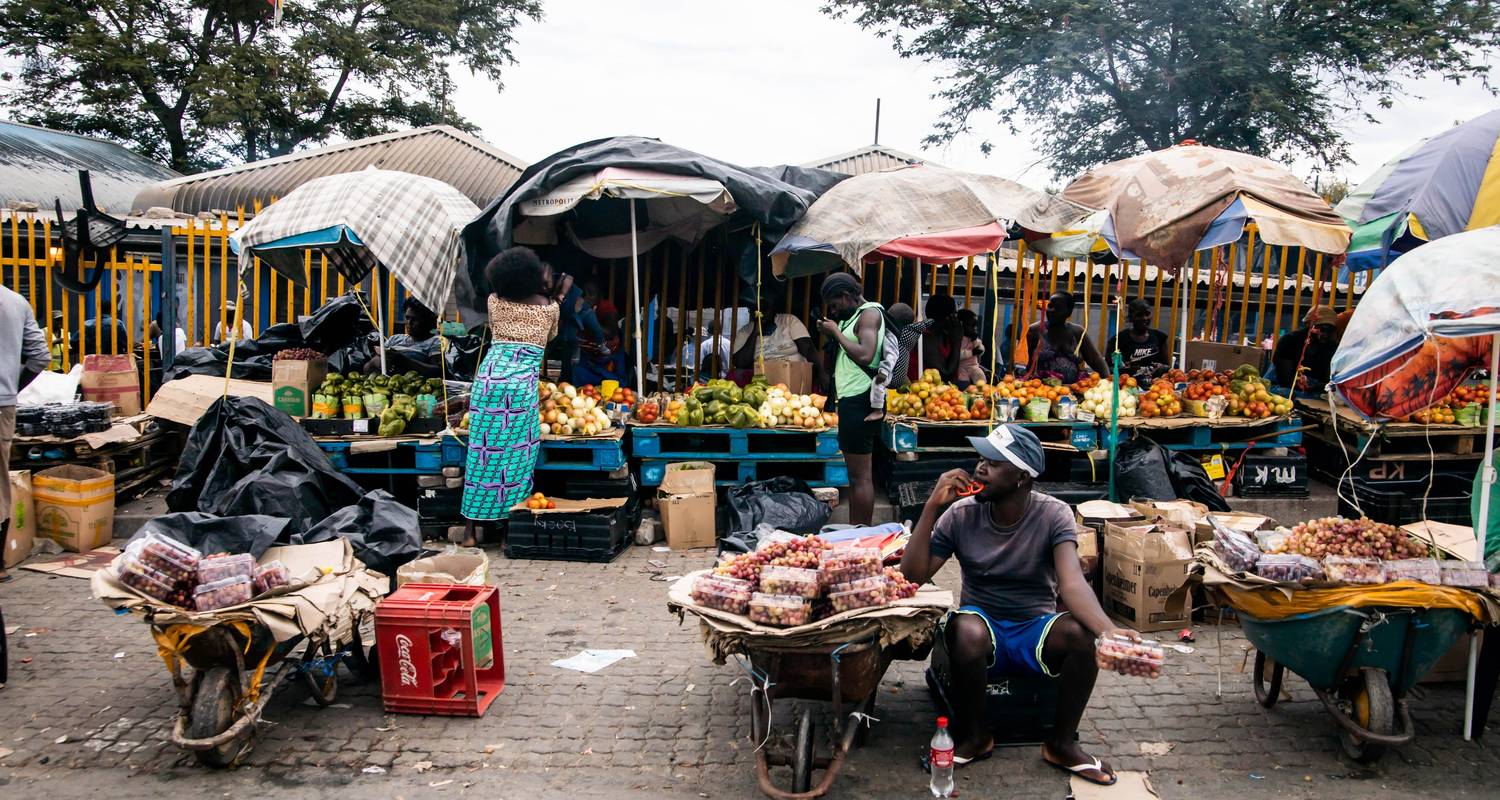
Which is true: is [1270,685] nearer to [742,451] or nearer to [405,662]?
[405,662]

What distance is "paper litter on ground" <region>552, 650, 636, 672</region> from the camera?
18.5ft

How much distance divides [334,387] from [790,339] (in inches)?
170

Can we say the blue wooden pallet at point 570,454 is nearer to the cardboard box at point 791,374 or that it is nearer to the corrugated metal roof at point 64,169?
the cardboard box at point 791,374

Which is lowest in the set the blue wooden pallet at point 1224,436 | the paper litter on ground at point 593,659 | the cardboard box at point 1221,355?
the paper litter on ground at point 593,659

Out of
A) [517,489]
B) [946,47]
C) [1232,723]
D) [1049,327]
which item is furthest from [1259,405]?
[946,47]

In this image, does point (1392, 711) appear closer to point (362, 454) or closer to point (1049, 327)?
point (1049, 327)

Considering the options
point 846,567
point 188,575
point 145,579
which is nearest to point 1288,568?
point 846,567

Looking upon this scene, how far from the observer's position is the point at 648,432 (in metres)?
Answer: 8.66

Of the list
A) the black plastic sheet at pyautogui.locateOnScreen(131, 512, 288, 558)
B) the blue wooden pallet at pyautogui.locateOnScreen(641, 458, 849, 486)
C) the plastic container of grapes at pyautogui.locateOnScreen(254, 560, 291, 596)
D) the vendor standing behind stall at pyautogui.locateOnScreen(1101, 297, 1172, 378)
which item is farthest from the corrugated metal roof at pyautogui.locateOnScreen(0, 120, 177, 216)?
the vendor standing behind stall at pyautogui.locateOnScreen(1101, 297, 1172, 378)

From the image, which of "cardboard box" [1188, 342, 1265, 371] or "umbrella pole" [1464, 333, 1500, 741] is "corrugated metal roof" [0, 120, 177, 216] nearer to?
"cardboard box" [1188, 342, 1265, 371]

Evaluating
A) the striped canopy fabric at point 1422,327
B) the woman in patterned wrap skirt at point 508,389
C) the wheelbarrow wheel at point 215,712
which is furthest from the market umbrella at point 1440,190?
the wheelbarrow wheel at point 215,712

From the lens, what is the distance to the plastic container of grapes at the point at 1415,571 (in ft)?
14.4

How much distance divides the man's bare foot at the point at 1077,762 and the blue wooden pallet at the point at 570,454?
15.3 feet

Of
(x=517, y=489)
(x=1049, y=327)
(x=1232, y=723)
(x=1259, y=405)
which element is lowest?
(x=1232, y=723)
